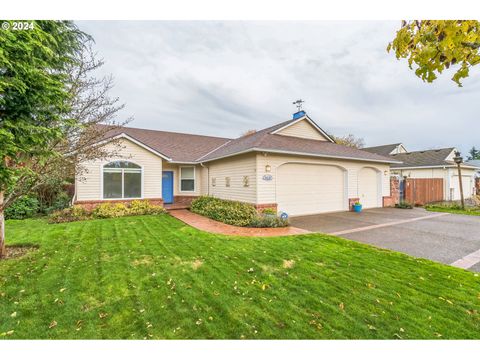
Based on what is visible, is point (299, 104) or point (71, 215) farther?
point (299, 104)

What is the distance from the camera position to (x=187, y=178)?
1523cm

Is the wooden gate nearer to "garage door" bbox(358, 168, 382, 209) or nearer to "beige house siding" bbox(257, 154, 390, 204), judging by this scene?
"beige house siding" bbox(257, 154, 390, 204)

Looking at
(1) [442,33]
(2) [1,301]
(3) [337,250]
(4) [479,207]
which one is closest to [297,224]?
(3) [337,250]

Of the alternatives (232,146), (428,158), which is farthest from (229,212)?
(428,158)

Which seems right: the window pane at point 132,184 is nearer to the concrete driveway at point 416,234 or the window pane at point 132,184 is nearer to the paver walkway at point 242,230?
the paver walkway at point 242,230

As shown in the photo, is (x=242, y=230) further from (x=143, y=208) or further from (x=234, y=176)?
(x=143, y=208)

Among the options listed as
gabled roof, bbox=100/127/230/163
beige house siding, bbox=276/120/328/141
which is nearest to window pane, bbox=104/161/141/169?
gabled roof, bbox=100/127/230/163

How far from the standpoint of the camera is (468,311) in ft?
10.1

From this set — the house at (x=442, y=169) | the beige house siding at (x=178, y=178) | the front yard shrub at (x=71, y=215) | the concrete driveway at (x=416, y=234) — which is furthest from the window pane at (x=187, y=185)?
the house at (x=442, y=169)

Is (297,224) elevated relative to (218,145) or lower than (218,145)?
lower

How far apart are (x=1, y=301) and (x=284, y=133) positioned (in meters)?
12.4

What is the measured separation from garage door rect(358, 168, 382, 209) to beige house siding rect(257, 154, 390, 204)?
30 centimetres

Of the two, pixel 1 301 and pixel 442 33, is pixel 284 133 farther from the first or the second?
pixel 1 301

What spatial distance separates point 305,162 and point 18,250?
10.8 meters
